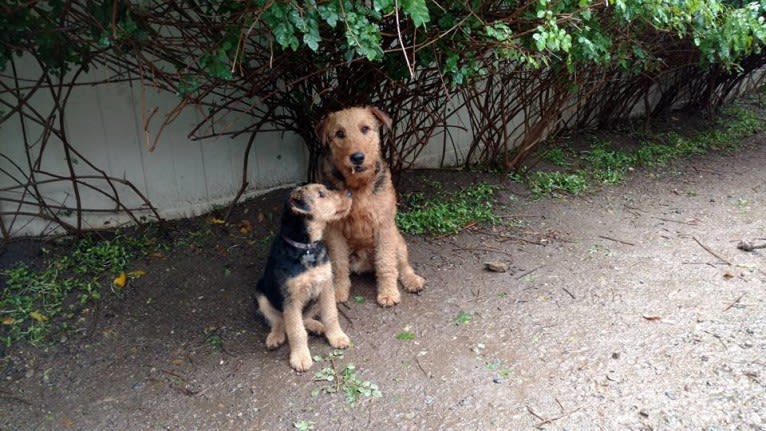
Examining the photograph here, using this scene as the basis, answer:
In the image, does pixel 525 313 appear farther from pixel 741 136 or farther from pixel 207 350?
pixel 741 136

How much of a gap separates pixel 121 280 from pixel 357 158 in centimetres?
190

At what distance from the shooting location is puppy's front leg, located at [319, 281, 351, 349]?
3.18 metres

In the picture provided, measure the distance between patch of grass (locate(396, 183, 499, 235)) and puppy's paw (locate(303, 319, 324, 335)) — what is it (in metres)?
1.55

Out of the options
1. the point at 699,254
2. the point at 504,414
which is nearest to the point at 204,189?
the point at 504,414

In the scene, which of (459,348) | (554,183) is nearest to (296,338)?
(459,348)

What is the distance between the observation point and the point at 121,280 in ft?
12.4

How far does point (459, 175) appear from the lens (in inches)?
230

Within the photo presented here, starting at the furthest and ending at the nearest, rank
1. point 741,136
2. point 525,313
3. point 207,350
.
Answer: point 741,136
point 525,313
point 207,350

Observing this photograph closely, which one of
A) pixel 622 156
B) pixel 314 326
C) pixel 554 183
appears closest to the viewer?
pixel 314 326

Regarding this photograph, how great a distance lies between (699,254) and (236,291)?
350 centimetres

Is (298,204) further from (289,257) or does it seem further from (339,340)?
(339,340)

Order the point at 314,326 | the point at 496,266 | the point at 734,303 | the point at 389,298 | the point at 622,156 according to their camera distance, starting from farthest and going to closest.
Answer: the point at 622,156, the point at 496,266, the point at 389,298, the point at 734,303, the point at 314,326

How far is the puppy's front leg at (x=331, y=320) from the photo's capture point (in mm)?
3182

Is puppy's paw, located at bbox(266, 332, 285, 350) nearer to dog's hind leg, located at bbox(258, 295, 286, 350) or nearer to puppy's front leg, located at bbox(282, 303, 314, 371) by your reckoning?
dog's hind leg, located at bbox(258, 295, 286, 350)
